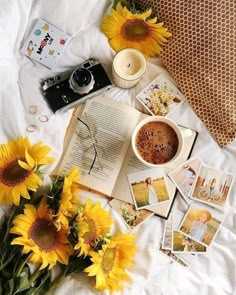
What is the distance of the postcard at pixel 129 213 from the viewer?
4.06ft

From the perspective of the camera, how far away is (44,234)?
112cm

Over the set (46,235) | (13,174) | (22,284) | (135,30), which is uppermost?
(135,30)

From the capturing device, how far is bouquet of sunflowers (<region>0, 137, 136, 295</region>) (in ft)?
3.61

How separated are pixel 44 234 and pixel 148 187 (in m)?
0.30

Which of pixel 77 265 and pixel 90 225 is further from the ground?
pixel 90 225

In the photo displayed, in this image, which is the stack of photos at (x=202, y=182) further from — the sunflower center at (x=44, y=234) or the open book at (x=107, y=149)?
the sunflower center at (x=44, y=234)

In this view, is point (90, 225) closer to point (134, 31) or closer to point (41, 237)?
point (41, 237)

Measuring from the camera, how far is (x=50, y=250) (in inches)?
44.1

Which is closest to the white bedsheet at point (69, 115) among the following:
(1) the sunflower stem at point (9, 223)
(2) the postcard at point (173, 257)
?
(2) the postcard at point (173, 257)

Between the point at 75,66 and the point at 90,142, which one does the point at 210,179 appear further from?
the point at 75,66

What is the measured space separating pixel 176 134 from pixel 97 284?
424 millimetres

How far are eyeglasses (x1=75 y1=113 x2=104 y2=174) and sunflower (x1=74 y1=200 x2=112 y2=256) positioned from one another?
14 centimetres

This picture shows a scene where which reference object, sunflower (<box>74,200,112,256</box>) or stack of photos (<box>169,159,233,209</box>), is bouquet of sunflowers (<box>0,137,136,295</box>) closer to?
sunflower (<box>74,200,112,256</box>)

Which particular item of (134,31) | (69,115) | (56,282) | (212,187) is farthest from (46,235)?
(134,31)
